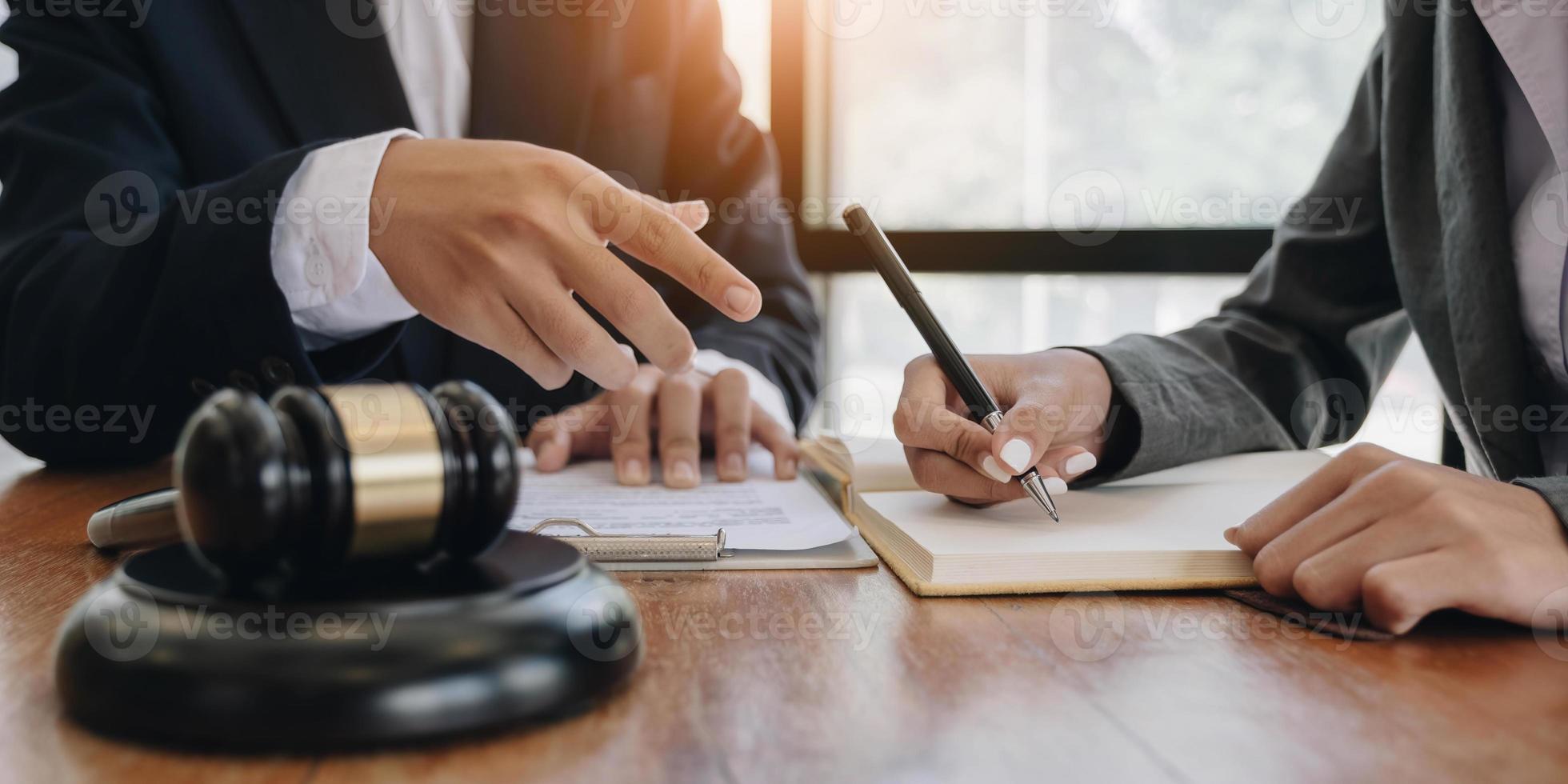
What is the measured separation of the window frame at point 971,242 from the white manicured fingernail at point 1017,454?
73.3 inches

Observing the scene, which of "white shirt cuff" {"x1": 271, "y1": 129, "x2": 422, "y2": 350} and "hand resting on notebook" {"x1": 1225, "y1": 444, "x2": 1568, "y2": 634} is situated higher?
"white shirt cuff" {"x1": 271, "y1": 129, "x2": 422, "y2": 350}

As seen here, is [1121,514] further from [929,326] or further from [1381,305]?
[1381,305]

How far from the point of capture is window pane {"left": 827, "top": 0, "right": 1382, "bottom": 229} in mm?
2445

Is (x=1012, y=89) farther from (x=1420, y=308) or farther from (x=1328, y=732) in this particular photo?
(x=1328, y=732)

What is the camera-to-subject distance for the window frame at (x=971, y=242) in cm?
239

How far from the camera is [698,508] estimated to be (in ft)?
2.66

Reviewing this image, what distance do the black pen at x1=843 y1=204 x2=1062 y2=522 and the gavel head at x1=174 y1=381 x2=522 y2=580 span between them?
0.43 meters

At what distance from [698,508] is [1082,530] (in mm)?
312

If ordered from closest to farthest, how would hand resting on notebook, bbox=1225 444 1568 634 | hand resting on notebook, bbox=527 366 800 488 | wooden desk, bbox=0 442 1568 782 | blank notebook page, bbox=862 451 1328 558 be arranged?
wooden desk, bbox=0 442 1568 782
hand resting on notebook, bbox=1225 444 1568 634
blank notebook page, bbox=862 451 1328 558
hand resting on notebook, bbox=527 366 800 488

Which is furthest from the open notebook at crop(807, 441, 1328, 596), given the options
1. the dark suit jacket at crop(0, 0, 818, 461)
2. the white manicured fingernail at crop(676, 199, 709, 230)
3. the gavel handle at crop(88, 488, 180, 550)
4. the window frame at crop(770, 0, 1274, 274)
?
the window frame at crop(770, 0, 1274, 274)

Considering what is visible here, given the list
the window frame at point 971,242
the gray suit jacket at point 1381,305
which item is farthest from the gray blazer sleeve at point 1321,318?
the window frame at point 971,242

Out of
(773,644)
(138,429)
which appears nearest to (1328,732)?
(773,644)

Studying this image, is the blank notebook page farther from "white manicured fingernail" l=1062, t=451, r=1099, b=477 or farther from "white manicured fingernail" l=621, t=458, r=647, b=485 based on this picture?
"white manicured fingernail" l=621, t=458, r=647, b=485

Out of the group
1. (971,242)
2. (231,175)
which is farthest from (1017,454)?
(971,242)
